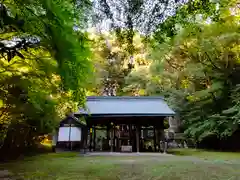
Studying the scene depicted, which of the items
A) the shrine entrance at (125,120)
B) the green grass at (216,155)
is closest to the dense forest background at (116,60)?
the green grass at (216,155)

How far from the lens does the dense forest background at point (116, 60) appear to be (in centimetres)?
355

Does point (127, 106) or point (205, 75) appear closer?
point (127, 106)

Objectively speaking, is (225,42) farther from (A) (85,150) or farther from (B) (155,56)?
(A) (85,150)

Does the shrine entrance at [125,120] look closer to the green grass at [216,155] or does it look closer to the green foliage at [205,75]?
the green grass at [216,155]

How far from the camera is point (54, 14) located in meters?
3.06

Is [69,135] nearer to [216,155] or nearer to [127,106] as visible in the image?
[127,106]

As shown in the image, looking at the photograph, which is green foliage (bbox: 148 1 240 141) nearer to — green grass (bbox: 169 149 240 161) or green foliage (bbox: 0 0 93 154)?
green grass (bbox: 169 149 240 161)

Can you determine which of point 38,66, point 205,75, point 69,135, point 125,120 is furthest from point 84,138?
point 205,75

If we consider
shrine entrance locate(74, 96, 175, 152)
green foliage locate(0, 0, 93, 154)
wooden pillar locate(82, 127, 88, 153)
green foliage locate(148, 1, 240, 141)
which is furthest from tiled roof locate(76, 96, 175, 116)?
green foliage locate(148, 1, 240, 141)

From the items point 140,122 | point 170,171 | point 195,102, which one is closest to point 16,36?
point 170,171

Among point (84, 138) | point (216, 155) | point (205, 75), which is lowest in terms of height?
point (216, 155)

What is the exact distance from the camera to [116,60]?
20.8m

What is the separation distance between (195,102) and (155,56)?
3.45 metres

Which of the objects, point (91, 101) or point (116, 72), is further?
point (116, 72)
